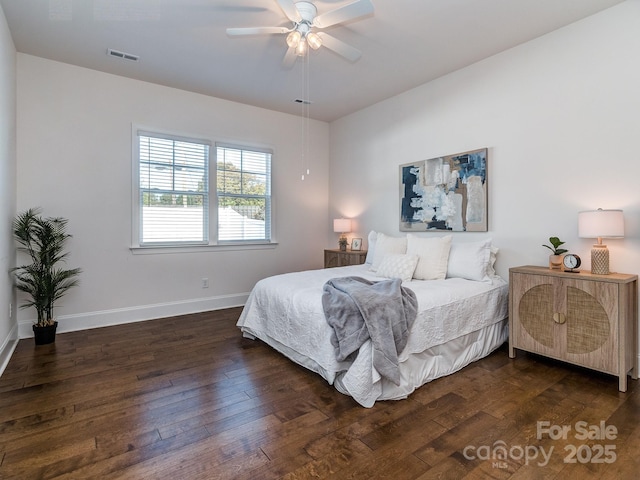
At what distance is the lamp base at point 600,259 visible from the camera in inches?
101

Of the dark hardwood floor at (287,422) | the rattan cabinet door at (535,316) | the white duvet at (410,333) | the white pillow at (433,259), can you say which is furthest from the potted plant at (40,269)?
the rattan cabinet door at (535,316)

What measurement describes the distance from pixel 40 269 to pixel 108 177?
1.18 m

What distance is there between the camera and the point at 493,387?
239 cm

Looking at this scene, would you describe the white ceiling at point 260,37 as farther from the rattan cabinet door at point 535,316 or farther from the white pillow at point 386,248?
the rattan cabinet door at point 535,316

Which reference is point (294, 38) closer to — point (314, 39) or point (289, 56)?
point (314, 39)

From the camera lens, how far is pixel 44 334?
10.6 ft

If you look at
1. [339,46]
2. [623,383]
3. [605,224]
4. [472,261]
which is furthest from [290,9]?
[623,383]

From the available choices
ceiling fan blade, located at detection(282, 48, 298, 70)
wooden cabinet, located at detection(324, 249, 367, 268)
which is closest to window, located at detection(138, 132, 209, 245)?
wooden cabinet, located at detection(324, 249, 367, 268)

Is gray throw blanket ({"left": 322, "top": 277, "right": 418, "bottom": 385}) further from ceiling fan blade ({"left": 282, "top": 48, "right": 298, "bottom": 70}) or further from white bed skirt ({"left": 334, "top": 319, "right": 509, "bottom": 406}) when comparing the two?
ceiling fan blade ({"left": 282, "top": 48, "right": 298, "bottom": 70})

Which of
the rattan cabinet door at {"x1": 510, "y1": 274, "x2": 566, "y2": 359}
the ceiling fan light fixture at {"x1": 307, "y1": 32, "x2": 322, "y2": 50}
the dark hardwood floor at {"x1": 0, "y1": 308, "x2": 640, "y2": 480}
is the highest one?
the ceiling fan light fixture at {"x1": 307, "y1": 32, "x2": 322, "y2": 50}

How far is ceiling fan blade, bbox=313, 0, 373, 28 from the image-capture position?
2164 mm

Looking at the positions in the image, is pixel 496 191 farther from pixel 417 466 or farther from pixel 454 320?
pixel 417 466

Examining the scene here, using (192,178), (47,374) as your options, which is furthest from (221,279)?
(47,374)

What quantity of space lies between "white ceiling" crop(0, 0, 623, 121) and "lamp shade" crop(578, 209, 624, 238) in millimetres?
1643
